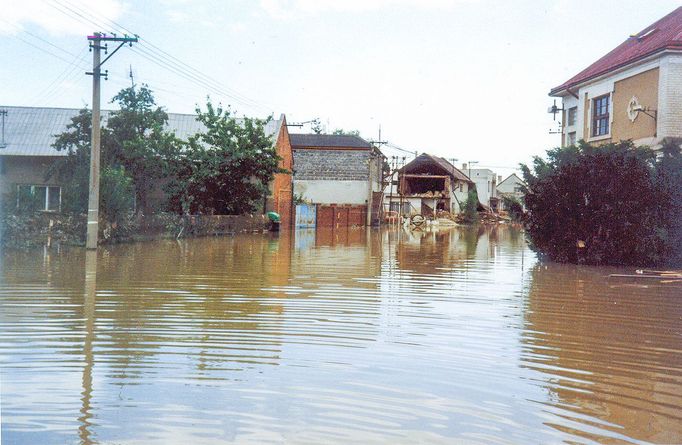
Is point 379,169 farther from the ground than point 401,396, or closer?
farther from the ground

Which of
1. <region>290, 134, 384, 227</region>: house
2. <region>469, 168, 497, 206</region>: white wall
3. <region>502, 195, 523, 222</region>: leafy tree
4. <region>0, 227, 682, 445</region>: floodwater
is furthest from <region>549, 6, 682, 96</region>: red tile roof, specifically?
<region>469, 168, 497, 206</region>: white wall

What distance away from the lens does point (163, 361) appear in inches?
297

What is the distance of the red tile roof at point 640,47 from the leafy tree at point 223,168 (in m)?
15.0

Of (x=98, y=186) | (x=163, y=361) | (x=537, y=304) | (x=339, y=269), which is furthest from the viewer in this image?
(x=98, y=186)

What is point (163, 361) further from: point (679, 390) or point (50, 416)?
point (679, 390)

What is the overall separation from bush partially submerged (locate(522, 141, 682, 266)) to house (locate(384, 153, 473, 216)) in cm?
5979

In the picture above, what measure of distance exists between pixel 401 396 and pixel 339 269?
12.8 metres

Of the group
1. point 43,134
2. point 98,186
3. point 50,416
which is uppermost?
point 43,134

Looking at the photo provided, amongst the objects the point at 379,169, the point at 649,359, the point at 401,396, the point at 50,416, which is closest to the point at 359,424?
the point at 401,396

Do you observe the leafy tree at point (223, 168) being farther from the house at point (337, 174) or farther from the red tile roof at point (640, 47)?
the house at point (337, 174)

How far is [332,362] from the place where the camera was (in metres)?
7.73

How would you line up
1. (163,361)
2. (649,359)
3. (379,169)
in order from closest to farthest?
(163,361) < (649,359) < (379,169)

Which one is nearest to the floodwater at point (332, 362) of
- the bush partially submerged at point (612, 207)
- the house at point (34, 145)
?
the bush partially submerged at point (612, 207)

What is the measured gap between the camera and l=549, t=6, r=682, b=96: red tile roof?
2572 cm
